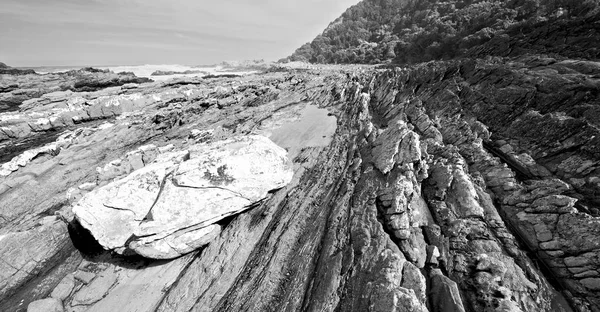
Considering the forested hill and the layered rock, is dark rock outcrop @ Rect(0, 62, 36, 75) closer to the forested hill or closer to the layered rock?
the layered rock

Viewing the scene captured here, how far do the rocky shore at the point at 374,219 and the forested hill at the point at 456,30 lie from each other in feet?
16.8

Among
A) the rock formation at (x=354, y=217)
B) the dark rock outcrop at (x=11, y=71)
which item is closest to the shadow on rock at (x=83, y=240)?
the rock formation at (x=354, y=217)

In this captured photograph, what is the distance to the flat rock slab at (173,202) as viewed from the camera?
10.4m

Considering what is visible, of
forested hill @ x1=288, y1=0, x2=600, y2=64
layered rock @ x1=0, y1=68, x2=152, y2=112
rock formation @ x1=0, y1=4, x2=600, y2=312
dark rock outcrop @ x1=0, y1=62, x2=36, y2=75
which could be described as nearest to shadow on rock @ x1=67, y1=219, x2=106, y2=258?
rock formation @ x1=0, y1=4, x2=600, y2=312

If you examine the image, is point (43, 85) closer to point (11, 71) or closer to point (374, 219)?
point (11, 71)

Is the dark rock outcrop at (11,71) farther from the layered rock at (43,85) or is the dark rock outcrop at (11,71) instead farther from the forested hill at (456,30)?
the forested hill at (456,30)

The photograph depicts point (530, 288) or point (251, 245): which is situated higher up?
point (530, 288)

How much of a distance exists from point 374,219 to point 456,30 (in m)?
60.0

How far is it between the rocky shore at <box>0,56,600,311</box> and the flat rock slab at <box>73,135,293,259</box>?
9 cm

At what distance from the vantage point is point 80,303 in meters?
9.55

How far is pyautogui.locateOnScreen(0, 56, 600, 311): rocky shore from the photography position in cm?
762

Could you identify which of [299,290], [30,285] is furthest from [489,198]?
[30,285]

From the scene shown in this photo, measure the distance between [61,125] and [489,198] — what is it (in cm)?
3605

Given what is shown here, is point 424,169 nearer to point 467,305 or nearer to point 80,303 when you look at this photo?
point 467,305
